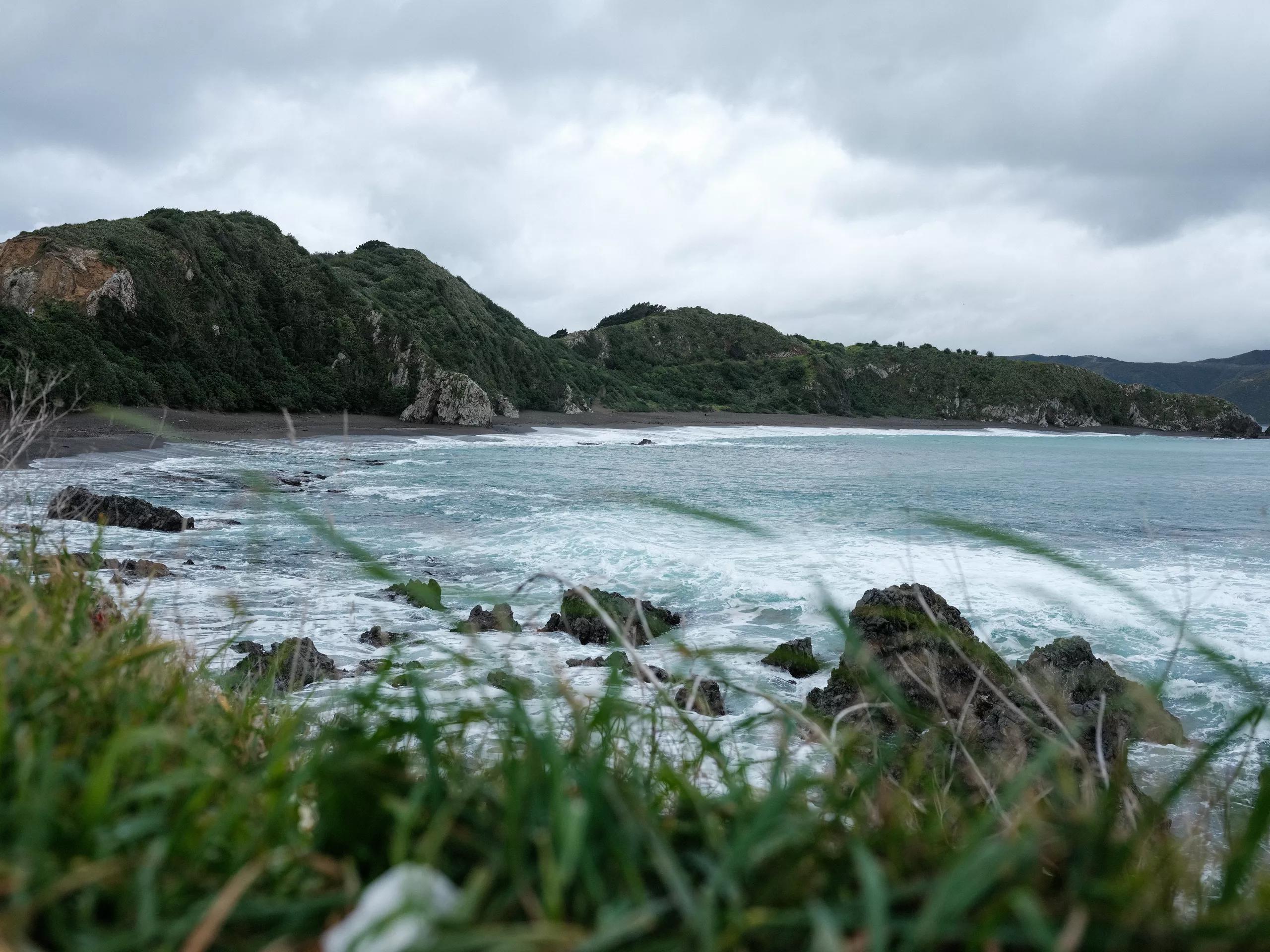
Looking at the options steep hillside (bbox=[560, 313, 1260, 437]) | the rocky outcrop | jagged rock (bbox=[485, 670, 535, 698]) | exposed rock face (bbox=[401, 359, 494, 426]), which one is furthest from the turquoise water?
steep hillside (bbox=[560, 313, 1260, 437])

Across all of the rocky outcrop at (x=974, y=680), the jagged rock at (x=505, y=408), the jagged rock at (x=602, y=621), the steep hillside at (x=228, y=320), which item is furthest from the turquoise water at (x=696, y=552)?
the jagged rock at (x=505, y=408)

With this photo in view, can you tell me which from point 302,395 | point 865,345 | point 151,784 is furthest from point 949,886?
point 865,345

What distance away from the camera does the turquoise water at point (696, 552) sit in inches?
272

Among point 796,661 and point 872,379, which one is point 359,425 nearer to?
point 796,661

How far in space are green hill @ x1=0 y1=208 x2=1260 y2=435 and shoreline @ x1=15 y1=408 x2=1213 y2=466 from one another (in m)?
1.55

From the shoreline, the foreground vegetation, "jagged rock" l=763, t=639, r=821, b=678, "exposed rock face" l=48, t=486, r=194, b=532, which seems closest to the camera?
the foreground vegetation

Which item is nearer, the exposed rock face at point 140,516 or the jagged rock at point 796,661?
the jagged rock at point 796,661

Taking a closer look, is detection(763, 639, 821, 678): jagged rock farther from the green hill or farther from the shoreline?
the green hill

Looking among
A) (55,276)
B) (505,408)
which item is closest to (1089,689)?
(55,276)

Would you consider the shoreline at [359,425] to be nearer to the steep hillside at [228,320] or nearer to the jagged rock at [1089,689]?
the steep hillside at [228,320]

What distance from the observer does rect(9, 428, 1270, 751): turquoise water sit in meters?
6.92

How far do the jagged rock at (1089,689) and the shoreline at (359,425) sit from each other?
5235 mm

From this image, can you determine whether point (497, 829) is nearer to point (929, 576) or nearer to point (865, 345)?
point (929, 576)

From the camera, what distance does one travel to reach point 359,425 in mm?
45719
